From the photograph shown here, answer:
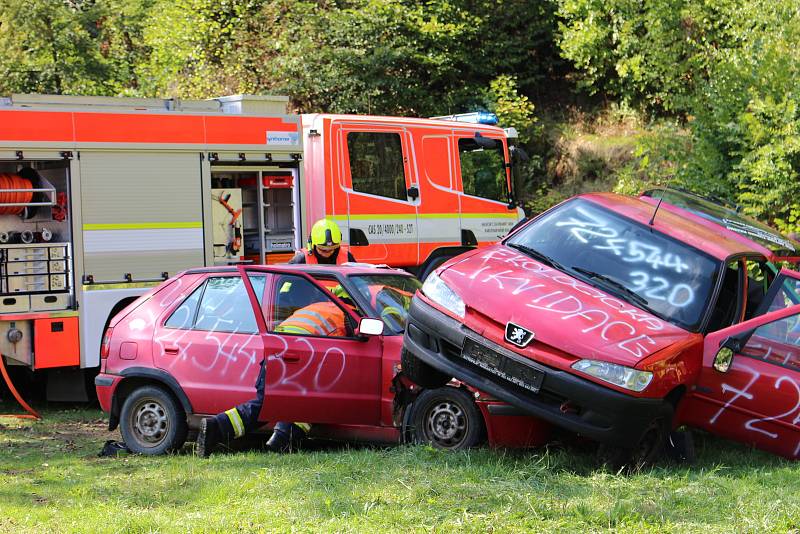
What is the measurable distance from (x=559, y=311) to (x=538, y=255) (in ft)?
3.62

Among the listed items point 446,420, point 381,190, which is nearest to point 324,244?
point 381,190

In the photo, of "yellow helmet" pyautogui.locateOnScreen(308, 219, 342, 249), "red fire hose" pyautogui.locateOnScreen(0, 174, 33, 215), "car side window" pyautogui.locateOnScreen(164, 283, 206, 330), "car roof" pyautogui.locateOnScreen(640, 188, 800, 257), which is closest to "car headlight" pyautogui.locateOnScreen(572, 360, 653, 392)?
"car roof" pyautogui.locateOnScreen(640, 188, 800, 257)

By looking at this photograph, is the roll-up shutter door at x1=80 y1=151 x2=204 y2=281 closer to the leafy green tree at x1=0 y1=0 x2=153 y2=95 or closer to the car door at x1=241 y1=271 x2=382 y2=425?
the car door at x1=241 y1=271 x2=382 y2=425

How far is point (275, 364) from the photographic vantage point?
24.6 feet

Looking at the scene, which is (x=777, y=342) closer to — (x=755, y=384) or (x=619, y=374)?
(x=755, y=384)

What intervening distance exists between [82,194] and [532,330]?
569cm

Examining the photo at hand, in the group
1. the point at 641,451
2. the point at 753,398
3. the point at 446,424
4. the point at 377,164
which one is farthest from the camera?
the point at 377,164

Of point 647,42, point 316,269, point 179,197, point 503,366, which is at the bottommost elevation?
point 503,366

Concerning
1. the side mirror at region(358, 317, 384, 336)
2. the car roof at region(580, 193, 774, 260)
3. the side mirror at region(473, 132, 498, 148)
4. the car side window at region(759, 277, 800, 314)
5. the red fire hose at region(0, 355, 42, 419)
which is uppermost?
the side mirror at region(473, 132, 498, 148)

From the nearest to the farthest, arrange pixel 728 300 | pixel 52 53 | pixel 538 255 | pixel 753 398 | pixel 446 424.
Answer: pixel 753 398, pixel 446 424, pixel 728 300, pixel 538 255, pixel 52 53

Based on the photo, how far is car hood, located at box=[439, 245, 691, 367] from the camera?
243 inches

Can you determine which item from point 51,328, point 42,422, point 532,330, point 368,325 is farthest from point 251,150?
point 532,330

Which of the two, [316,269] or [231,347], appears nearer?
[231,347]

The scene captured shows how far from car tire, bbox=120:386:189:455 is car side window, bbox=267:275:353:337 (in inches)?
39.3
